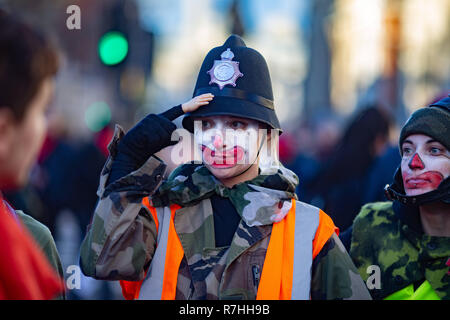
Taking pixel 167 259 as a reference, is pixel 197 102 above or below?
above

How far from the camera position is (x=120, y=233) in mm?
2838

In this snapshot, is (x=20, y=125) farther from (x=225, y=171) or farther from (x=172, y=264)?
(x=225, y=171)

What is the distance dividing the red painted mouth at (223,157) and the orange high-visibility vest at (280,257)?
1.07 ft

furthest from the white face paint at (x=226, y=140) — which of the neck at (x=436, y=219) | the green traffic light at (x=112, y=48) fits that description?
the green traffic light at (x=112, y=48)

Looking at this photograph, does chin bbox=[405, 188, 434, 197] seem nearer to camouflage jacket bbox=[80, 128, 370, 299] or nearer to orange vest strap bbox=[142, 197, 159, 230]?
camouflage jacket bbox=[80, 128, 370, 299]

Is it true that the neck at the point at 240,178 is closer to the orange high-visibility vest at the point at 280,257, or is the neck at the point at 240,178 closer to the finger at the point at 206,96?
the orange high-visibility vest at the point at 280,257

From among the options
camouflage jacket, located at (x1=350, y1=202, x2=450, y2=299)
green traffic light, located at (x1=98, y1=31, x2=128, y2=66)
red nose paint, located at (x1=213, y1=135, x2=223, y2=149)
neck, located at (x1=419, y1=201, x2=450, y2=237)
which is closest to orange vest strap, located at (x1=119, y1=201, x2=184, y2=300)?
red nose paint, located at (x1=213, y1=135, x2=223, y2=149)

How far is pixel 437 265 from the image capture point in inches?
131

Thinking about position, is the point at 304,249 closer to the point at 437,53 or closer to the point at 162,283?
the point at 162,283

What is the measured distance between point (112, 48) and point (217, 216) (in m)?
3.01

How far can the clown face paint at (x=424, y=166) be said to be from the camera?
337cm

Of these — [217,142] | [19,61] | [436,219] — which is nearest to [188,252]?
[217,142]

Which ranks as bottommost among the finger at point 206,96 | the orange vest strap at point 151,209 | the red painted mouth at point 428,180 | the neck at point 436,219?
the neck at point 436,219

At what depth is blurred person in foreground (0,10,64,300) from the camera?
1.99m
